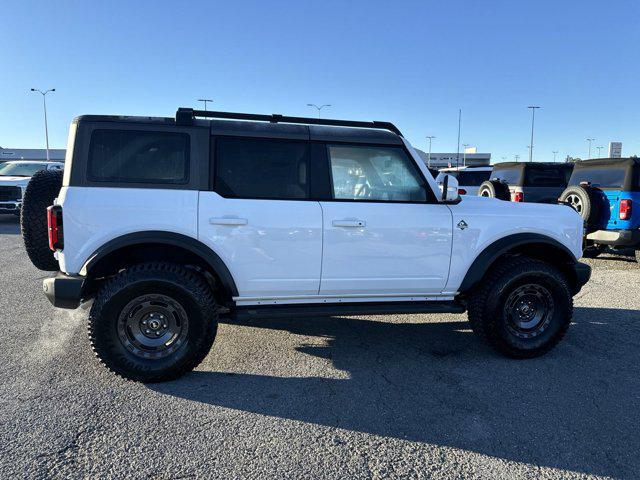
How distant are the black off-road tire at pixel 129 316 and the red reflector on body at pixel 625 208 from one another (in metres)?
7.37

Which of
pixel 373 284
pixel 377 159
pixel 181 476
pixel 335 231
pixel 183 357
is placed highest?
pixel 377 159

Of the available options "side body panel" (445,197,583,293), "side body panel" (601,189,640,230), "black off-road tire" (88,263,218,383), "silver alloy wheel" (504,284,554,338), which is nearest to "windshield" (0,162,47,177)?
"black off-road tire" (88,263,218,383)


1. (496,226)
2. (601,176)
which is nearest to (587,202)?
(601,176)

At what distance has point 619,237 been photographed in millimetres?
7785

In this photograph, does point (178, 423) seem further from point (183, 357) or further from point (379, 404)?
point (379, 404)

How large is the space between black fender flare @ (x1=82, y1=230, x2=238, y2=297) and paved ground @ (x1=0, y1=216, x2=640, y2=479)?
840 mm

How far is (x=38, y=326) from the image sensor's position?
15.4 ft

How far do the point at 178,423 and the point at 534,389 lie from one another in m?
2.62

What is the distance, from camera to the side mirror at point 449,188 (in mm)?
3857

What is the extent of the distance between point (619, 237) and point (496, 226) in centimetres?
517

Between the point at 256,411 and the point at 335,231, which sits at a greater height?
the point at 335,231

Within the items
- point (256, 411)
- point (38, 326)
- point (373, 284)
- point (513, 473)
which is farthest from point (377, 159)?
point (38, 326)

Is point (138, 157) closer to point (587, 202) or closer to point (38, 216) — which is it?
point (38, 216)

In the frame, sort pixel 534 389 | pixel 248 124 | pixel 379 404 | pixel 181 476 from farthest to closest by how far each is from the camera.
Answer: pixel 248 124 → pixel 534 389 → pixel 379 404 → pixel 181 476
